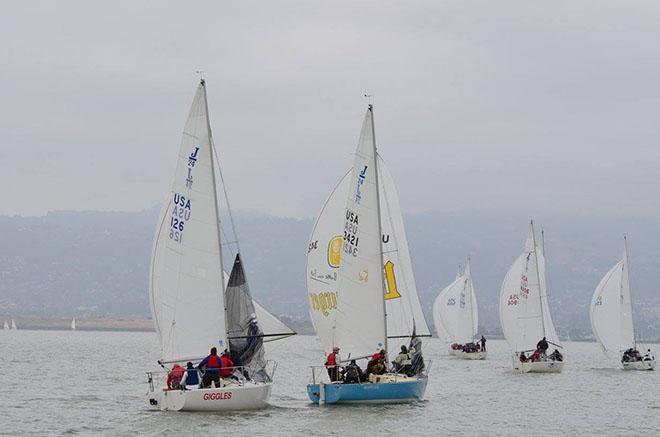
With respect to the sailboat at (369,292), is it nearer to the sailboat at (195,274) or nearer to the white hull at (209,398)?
the sailboat at (195,274)

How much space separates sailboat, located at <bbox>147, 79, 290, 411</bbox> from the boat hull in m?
2.25

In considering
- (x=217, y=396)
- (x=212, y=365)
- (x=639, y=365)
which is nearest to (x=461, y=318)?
(x=639, y=365)

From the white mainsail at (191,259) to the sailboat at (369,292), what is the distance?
14.7 feet

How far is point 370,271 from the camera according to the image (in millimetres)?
41250

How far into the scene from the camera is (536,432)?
3619cm

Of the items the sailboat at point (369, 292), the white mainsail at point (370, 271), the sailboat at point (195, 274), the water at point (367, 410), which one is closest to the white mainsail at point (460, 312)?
the water at point (367, 410)

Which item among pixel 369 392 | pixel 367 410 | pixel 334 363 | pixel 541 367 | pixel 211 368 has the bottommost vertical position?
pixel 367 410

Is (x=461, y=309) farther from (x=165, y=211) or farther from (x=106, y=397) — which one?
(x=165, y=211)

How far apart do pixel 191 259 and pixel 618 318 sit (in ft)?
119

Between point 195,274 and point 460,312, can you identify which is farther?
point 460,312

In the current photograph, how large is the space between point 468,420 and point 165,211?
1126 centimetres

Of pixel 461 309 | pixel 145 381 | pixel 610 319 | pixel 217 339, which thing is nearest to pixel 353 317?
pixel 217 339

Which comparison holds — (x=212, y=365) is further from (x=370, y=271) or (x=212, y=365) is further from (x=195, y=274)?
(x=370, y=271)

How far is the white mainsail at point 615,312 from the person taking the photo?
223 ft
